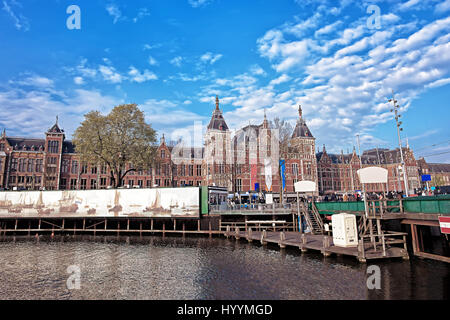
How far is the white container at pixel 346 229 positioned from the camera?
68.4 ft

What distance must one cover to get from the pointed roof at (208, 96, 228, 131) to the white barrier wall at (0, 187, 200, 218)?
4135cm

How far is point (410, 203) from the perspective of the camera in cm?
1991

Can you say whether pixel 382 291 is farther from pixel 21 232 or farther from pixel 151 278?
pixel 21 232

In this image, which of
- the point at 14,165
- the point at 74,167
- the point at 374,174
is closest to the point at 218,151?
the point at 74,167

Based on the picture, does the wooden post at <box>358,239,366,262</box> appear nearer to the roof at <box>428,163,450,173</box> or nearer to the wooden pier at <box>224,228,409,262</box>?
the wooden pier at <box>224,228,409,262</box>

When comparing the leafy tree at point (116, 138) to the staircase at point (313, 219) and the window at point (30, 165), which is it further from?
the window at point (30, 165)

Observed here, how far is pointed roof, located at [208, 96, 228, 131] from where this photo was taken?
247 feet

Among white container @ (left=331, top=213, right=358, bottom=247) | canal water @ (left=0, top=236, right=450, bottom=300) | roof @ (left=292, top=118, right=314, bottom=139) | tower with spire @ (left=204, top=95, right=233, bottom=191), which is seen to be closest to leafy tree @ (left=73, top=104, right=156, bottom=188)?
canal water @ (left=0, top=236, right=450, bottom=300)

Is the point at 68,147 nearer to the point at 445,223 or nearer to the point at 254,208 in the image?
the point at 254,208

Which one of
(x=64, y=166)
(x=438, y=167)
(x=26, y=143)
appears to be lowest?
(x=64, y=166)

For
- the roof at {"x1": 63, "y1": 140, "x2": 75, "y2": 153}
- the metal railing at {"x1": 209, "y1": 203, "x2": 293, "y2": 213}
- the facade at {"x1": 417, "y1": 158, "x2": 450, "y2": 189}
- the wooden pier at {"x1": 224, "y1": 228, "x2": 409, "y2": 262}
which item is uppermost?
the roof at {"x1": 63, "y1": 140, "x2": 75, "y2": 153}

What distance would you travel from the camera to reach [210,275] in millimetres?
16859

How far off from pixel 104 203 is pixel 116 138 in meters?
11.2
